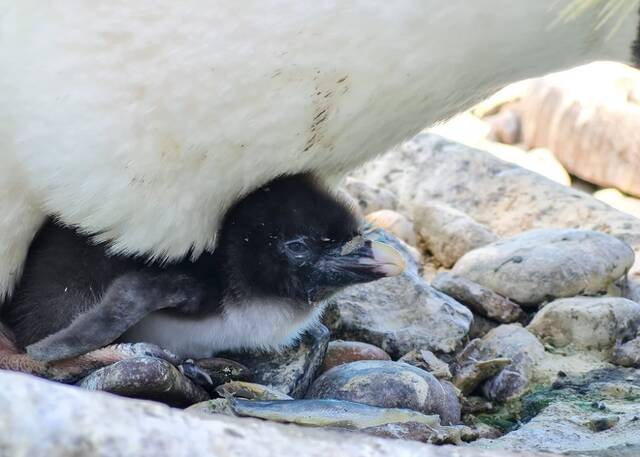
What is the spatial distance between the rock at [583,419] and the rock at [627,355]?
0.03m

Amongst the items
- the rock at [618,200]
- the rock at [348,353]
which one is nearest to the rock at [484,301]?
the rock at [348,353]

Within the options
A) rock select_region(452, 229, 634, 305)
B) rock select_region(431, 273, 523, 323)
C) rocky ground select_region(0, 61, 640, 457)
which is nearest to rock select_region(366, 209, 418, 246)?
rocky ground select_region(0, 61, 640, 457)

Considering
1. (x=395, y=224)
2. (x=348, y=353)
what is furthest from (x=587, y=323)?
(x=395, y=224)

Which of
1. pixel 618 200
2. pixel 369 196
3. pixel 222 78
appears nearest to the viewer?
pixel 222 78

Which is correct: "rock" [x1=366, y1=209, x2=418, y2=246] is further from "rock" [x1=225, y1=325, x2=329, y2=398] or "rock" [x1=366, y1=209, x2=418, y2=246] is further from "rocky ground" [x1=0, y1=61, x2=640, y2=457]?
"rock" [x1=225, y1=325, x2=329, y2=398]

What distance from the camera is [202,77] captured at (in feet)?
6.04

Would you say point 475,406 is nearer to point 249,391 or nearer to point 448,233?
point 249,391

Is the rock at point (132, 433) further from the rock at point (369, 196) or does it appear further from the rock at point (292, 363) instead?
the rock at point (369, 196)

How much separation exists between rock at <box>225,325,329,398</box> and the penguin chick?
3cm

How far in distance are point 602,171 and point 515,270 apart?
267 cm

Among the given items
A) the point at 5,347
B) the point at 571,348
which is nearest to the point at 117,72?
the point at 5,347

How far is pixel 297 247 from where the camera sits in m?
2.32

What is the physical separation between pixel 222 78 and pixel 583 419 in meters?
0.93

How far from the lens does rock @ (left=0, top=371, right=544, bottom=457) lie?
1.16 meters
